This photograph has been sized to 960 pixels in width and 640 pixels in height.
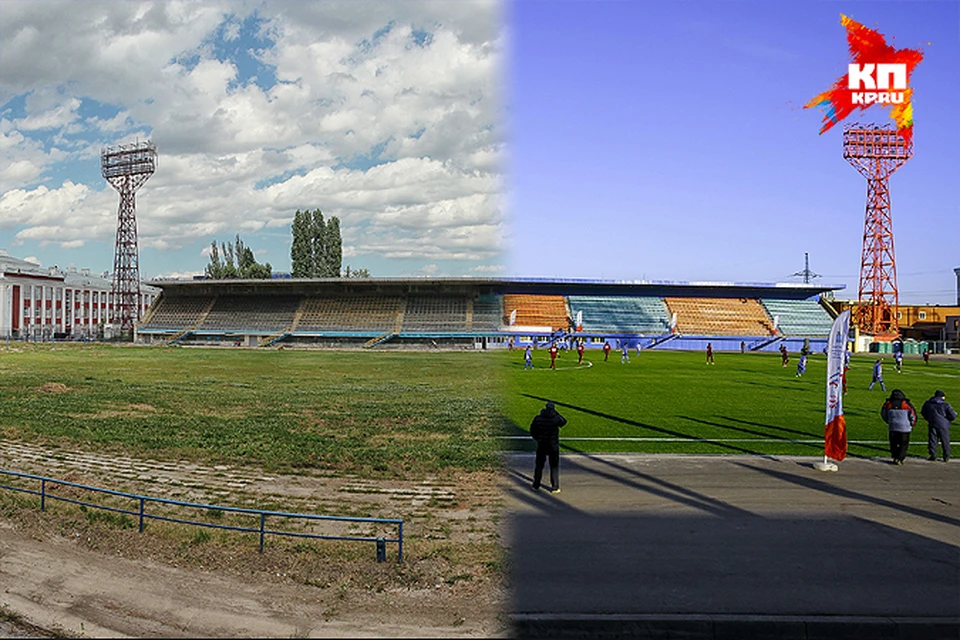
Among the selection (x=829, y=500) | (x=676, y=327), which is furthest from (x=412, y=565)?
(x=676, y=327)

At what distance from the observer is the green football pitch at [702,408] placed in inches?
407

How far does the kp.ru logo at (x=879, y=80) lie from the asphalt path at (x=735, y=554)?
3.32m

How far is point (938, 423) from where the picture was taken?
9188 mm

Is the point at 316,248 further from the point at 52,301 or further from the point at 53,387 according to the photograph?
the point at 53,387

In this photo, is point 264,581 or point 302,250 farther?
point 302,250

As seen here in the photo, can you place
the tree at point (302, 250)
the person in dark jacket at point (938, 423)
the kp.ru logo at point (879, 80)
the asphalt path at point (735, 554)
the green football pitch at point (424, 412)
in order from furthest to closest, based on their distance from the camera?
the tree at point (302, 250), the green football pitch at point (424, 412), the person in dark jacket at point (938, 423), the kp.ru logo at point (879, 80), the asphalt path at point (735, 554)

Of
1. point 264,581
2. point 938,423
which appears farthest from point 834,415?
point 264,581

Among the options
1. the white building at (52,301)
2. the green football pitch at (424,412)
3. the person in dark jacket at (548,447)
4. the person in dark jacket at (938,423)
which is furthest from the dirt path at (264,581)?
the white building at (52,301)

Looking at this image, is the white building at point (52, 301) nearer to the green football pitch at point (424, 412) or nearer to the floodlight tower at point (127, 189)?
the floodlight tower at point (127, 189)

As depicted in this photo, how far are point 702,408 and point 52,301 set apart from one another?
211ft

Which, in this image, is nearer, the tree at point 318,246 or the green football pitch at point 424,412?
the green football pitch at point 424,412

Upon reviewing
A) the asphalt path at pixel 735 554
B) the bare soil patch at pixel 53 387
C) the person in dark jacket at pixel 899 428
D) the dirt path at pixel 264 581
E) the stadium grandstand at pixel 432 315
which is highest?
the stadium grandstand at pixel 432 315

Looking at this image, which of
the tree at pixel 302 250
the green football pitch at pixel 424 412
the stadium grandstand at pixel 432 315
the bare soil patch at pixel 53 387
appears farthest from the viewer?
the tree at pixel 302 250

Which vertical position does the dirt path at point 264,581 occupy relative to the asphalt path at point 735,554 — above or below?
below
